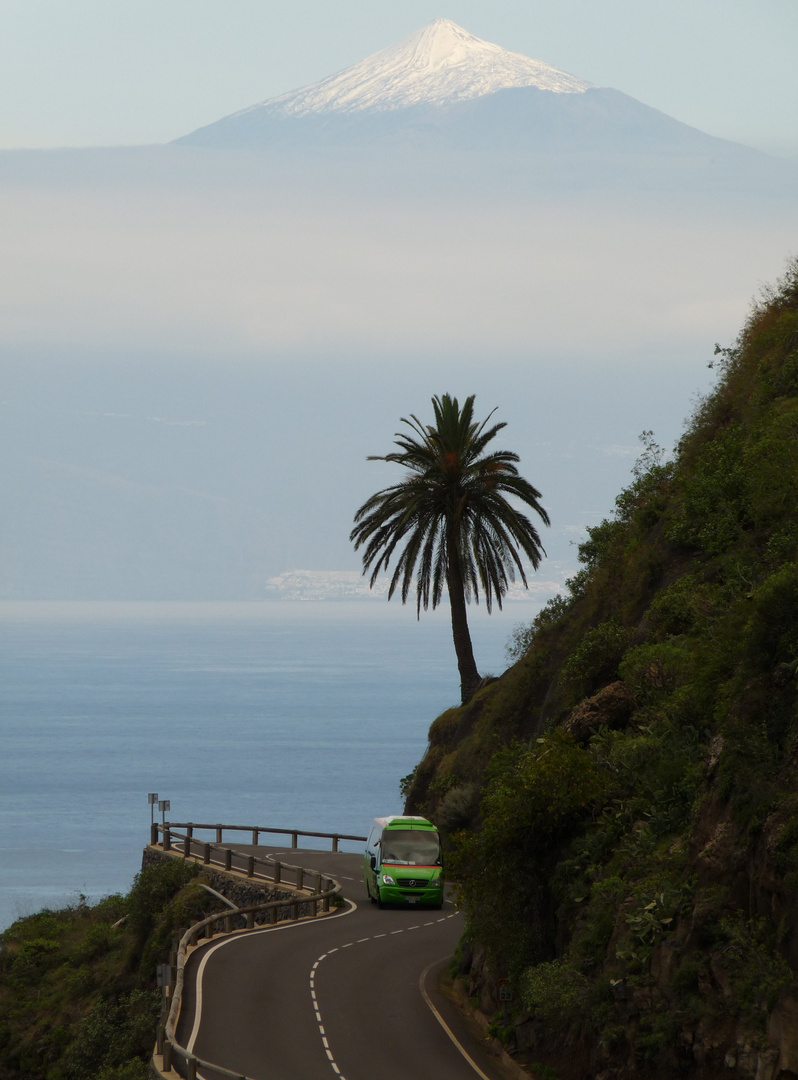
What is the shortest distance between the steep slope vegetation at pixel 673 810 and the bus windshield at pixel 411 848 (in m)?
3.88

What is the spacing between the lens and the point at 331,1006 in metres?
21.1

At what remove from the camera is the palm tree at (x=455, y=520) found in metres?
41.8

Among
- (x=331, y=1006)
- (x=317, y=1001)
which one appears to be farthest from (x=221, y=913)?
(x=331, y=1006)

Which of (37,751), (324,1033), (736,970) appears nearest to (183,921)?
(324,1033)

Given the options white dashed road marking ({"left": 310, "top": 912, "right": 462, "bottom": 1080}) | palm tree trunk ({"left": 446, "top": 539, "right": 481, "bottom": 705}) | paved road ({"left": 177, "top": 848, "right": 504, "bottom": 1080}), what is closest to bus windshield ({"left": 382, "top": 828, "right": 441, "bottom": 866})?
white dashed road marking ({"left": 310, "top": 912, "right": 462, "bottom": 1080})

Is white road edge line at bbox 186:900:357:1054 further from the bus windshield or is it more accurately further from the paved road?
the bus windshield

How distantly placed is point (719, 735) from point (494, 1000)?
6.17m

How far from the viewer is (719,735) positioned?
17.5m

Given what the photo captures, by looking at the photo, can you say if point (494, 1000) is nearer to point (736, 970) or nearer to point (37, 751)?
point (736, 970)

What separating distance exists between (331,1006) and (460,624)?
21.8 meters

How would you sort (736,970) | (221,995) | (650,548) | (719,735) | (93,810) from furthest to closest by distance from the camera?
(93,810) < (650,548) < (221,995) < (719,735) < (736,970)

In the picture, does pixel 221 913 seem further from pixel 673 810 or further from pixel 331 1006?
pixel 673 810

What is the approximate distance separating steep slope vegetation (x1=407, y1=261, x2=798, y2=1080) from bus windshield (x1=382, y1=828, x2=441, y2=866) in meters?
3.88

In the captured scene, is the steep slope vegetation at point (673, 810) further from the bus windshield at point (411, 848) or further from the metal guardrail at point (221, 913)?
the metal guardrail at point (221, 913)
